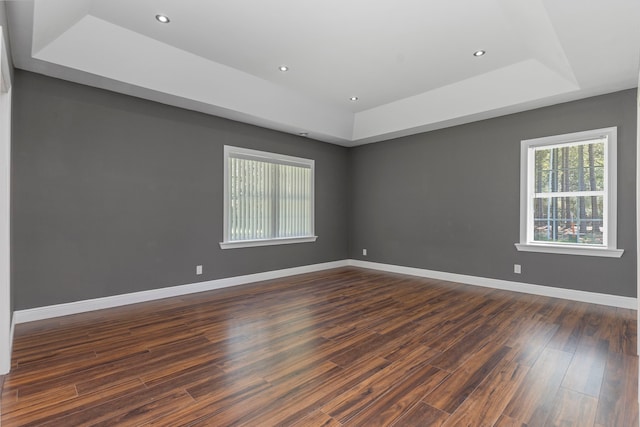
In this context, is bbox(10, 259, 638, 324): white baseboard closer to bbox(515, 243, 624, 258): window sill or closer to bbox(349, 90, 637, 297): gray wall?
bbox(349, 90, 637, 297): gray wall

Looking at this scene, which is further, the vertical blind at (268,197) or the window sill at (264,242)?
the vertical blind at (268,197)

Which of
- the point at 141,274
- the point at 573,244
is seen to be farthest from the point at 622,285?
the point at 141,274

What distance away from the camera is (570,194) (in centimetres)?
427

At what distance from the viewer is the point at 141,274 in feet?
13.3

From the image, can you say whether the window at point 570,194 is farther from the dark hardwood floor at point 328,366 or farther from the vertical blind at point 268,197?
the vertical blind at point 268,197

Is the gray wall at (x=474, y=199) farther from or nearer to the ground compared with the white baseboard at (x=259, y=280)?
farther from the ground

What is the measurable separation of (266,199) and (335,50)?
8.73 ft

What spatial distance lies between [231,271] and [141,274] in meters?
1.27

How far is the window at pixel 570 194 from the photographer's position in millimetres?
3955

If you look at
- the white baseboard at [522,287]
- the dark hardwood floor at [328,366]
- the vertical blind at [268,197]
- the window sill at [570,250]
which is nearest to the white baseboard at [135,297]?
the dark hardwood floor at [328,366]

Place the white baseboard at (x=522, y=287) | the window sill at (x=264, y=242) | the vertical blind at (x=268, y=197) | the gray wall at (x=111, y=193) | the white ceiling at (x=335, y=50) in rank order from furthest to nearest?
the vertical blind at (x=268, y=197) < the window sill at (x=264, y=242) < the white baseboard at (x=522, y=287) < the gray wall at (x=111, y=193) < the white ceiling at (x=335, y=50)

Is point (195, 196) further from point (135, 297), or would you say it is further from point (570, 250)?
point (570, 250)

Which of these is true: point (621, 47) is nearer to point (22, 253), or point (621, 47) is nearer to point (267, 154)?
point (267, 154)

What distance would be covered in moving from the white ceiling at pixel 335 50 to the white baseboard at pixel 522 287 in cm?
252
